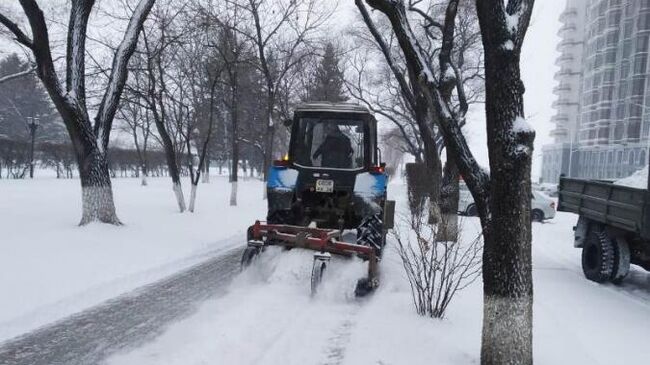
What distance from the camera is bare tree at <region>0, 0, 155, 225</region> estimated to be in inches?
365

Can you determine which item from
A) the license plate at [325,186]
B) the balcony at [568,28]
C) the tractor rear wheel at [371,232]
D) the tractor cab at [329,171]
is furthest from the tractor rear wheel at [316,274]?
the balcony at [568,28]

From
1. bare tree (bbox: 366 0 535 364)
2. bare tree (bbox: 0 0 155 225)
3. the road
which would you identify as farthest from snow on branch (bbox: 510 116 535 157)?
bare tree (bbox: 0 0 155 225)

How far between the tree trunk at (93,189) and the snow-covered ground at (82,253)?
0.32 m

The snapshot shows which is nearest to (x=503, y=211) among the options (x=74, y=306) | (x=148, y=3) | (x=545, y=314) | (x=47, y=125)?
(x=545, y=314)

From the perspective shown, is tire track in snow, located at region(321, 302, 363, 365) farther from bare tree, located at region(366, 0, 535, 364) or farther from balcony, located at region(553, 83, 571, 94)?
balcony, located at region(553, 83, 571, 94)

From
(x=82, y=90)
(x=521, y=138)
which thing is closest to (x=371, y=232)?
(x=521, y=138)

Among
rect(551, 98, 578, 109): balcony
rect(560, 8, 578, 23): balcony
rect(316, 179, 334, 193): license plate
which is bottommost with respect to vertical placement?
rect(316, 179, 334, 193): license plate

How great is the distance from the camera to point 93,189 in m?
9.92

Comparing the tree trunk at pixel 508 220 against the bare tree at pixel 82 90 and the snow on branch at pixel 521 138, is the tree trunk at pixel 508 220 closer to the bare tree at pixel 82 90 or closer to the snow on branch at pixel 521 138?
the snow on branch at pixel 521 138

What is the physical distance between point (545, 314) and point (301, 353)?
3.23m

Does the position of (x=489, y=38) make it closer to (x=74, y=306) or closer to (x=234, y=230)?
(x=74, y=306)

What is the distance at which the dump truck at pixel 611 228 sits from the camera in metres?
6.24

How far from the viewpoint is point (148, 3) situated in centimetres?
1025

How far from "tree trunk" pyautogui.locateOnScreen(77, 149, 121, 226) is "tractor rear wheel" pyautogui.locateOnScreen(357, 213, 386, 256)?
646 cm
